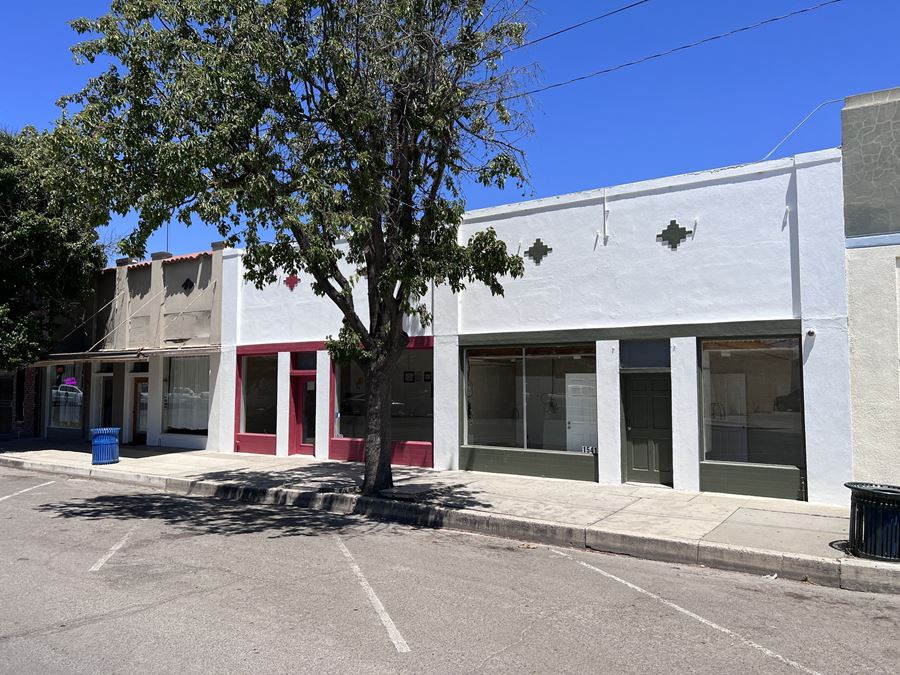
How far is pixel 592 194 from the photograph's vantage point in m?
13.8

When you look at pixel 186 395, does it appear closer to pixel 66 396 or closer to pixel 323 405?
pixel 323 405

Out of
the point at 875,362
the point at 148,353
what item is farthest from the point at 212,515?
the point at 875,362

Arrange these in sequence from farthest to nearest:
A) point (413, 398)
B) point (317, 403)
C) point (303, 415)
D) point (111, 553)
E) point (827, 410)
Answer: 1. point (303, 415)
2. point (317, 403)
3. point (413, 398)
4. point (827, 410)
5. point (111, 553)

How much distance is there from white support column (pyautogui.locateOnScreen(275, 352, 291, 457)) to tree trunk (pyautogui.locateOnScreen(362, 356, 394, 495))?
6530 millimetres

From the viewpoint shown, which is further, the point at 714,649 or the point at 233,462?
the point at 233,462

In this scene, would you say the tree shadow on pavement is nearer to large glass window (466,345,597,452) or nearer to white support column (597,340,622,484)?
large glass window (466,345,597,452)

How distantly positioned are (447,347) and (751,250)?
21.6ft

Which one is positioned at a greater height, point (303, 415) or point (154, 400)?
point (154, 400)

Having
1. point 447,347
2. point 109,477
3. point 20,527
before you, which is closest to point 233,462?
point 109,477

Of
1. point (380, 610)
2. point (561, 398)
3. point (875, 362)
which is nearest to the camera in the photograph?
point (380, 610)

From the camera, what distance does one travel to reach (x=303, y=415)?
60.1 ft

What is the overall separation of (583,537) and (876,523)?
11.2 ft

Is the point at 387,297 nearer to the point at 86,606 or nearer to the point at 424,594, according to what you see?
the point at 424,594

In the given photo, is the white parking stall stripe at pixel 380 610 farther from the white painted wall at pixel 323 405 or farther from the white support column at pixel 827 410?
the white painted wall at pixel 323 405
